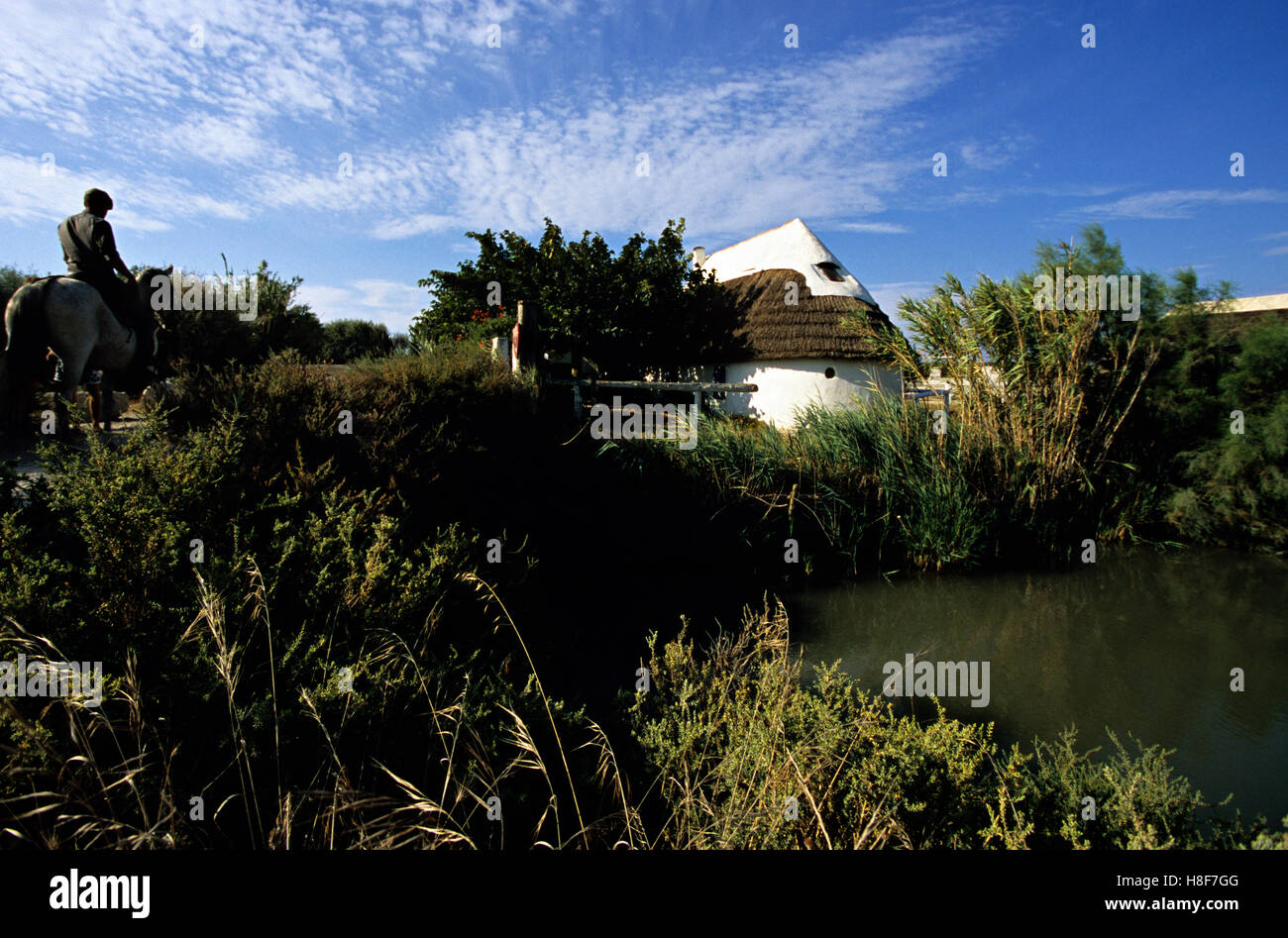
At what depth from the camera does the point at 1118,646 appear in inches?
248

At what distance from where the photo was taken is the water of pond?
4555 millimetres

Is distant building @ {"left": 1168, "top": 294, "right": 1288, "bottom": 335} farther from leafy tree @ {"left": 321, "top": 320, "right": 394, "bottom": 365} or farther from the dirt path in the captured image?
leafy tree @ {"left": 321, "top": 320, "right": 394, "bottom": 365}

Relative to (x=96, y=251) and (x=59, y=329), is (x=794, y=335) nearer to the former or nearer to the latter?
(x=96, y=251)

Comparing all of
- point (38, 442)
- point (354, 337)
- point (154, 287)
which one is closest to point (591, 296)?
point (354, 337)

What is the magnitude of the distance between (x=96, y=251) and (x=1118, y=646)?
34.3ft

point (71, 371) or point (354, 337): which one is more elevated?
point (354, 337)

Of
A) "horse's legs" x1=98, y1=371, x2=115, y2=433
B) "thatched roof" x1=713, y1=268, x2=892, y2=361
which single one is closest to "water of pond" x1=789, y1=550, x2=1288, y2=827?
"horse's legs" x1=98, y1=371, x2=115, y2=433

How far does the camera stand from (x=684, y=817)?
2.70m

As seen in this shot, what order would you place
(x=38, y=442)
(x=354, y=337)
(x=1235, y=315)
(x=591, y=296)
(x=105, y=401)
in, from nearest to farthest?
(x=38, y=442)
(x=105, y=401)
(x=1235, y=315)
(x=591, y=296)
(x=354, y=337)

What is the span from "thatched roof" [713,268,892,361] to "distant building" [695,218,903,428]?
3cm

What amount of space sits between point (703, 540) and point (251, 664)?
5600 millimetres

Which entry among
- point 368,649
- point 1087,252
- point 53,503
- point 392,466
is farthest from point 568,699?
point 1087,252

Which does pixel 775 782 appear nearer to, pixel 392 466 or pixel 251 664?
pixel 251 664

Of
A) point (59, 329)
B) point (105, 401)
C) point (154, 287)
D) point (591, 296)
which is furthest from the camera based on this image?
point (591, 296)
